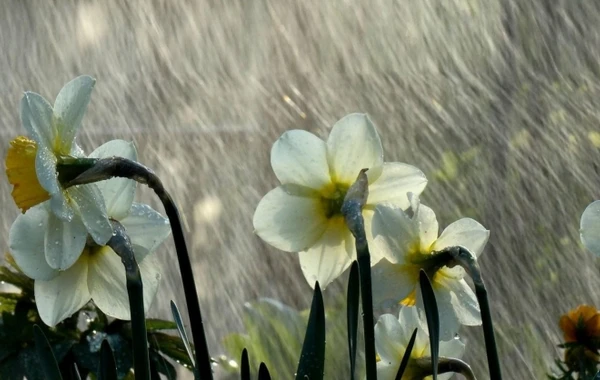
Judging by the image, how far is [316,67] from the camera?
4.67ft

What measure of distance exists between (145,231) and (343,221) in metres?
0.11

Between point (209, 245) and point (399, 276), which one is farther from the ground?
point (209, 245)

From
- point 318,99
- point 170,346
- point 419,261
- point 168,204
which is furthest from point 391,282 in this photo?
point 318,99

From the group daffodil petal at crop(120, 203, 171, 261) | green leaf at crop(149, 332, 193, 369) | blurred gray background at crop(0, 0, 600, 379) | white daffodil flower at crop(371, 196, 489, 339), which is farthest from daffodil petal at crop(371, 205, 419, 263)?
blurred gray background at crop(0, 0, 600, 379)

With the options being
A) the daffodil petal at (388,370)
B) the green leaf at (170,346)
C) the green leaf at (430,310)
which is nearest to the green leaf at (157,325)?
the green leaf at (170,346)

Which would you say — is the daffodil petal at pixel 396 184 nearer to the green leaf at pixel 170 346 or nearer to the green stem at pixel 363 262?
the green stem at pixel 363 262

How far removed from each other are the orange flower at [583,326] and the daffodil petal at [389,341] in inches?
11.7

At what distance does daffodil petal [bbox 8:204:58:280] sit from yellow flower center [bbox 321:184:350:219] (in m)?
0.15

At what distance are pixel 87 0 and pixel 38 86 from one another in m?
0.16

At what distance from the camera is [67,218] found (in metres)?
0.38

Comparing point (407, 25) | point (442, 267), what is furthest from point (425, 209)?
point (407, 25)

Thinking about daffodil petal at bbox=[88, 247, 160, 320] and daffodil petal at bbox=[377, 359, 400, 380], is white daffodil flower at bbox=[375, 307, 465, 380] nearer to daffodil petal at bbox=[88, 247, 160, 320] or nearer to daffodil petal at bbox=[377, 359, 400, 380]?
daffodil petal at bbox=[377, 359, 400, 380]

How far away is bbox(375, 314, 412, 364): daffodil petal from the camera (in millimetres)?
515

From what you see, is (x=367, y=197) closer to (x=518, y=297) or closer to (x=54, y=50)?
(x=518, y=297)
